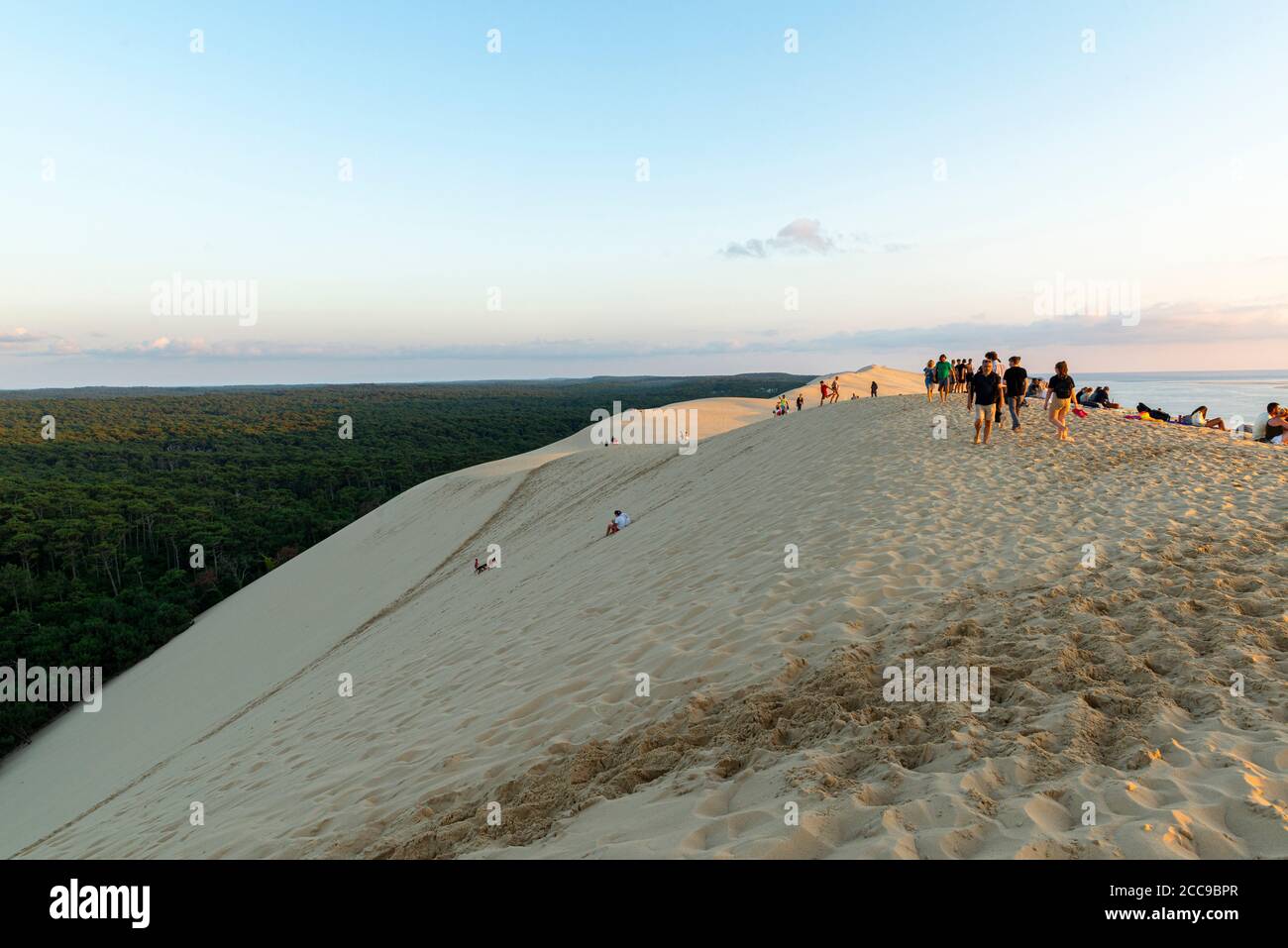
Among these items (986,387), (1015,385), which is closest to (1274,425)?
(1015,385)

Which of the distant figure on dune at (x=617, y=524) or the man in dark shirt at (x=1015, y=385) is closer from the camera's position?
the distant figure on dune at (x=617, y=524)

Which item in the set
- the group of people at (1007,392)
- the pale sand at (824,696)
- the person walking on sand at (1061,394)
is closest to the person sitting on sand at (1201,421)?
the pale sand at (824,696)

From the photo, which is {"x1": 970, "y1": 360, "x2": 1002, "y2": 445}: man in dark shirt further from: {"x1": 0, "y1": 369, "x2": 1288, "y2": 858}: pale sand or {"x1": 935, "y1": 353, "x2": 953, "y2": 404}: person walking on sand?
{"x1": 935, "y1": 353, "x2": 953, "y2": 404}: person walking on sand

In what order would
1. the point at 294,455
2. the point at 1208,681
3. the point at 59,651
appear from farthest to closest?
the point at 294,455, the point at 59,651, the point at 1208,681

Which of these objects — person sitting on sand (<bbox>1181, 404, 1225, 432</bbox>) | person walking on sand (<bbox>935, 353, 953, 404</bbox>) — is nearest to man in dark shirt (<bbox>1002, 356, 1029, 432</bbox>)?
person walking on sand (<bbox>935, 353, 953, 404</bbox>)

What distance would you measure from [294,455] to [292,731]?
238 feet

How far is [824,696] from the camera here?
13.8ft

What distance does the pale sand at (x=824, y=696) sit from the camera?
9.92 feet

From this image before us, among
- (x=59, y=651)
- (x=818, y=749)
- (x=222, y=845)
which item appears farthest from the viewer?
(x=59, y=651)

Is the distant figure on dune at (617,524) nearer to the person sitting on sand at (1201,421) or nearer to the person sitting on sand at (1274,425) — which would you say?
the person sitting on sand at (1274,425)
